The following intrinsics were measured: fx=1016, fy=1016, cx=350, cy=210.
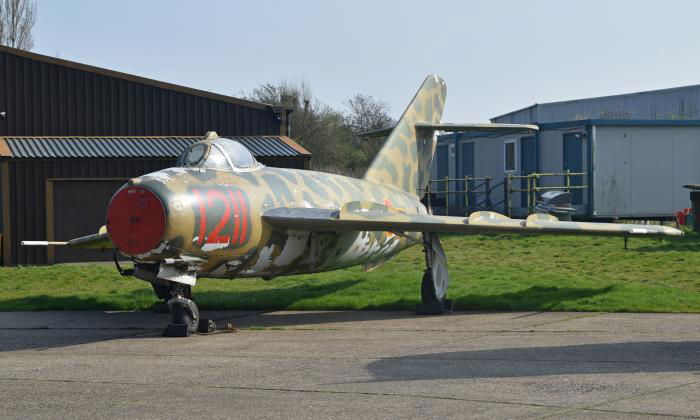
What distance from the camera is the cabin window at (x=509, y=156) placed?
37000 mm

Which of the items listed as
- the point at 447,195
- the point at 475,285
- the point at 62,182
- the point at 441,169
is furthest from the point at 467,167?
the point at 475,285

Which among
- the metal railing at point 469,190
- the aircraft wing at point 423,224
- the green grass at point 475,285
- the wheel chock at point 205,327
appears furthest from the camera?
the metal railing at point 469,190

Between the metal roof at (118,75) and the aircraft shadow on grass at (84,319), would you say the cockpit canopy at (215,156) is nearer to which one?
the aircraft shadow on grass at (84,319)

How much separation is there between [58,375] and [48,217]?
17.2 meters

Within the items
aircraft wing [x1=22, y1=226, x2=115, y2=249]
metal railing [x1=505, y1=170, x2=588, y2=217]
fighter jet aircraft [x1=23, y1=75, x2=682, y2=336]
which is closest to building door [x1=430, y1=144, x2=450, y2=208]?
metal railing [x1=505, y1=170, x2=588, y2=217]

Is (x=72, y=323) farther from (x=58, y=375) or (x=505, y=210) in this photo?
(x=505, y=210)

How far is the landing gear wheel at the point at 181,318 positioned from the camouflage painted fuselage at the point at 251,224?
0.63 meters

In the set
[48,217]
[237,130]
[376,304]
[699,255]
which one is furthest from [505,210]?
[376,304]

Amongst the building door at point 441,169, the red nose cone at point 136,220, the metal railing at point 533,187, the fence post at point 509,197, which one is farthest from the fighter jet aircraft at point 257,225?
the building door at point 441,169

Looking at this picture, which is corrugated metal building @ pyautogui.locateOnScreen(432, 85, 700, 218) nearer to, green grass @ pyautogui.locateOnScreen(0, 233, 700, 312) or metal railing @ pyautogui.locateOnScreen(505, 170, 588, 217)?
metal railing @ pyautogui.locateOnScreen(505, 170, 588, 217)

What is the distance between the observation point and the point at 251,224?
14.7 metres

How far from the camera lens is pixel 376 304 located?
17609 mm

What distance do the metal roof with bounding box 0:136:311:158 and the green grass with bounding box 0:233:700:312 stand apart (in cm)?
421

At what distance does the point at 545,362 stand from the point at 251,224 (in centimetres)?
545
